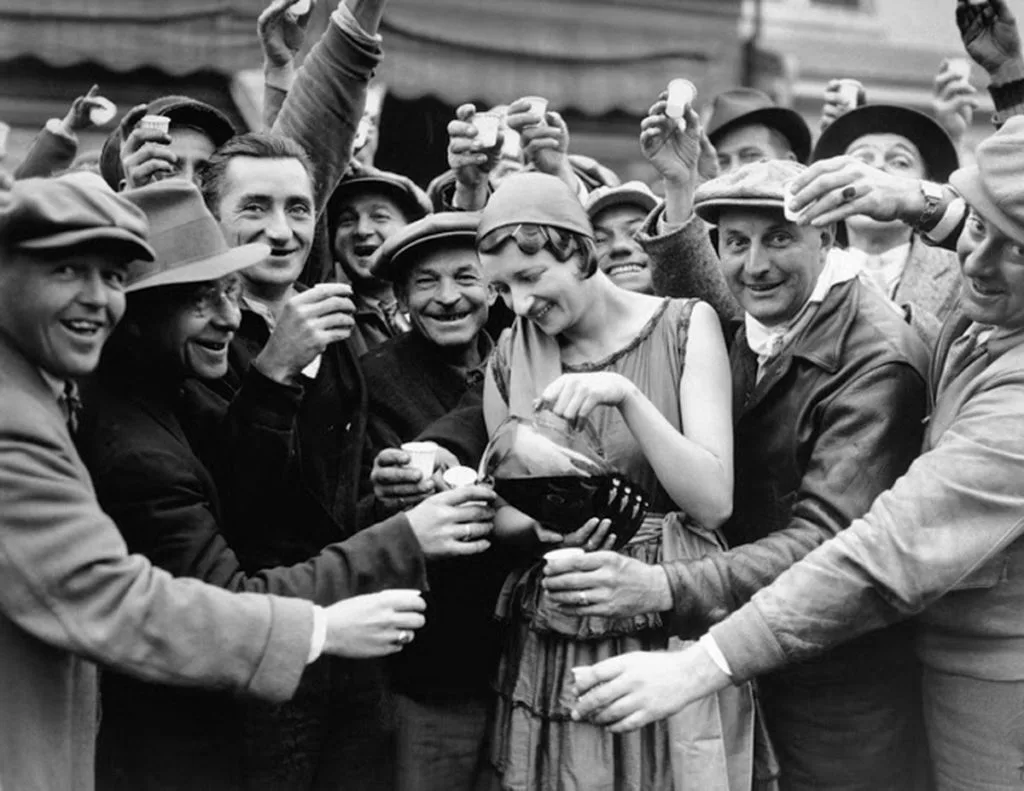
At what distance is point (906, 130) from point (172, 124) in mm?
2569

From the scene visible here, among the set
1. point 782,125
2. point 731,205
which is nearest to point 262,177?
point 731,205

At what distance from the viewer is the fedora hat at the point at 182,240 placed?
261cm

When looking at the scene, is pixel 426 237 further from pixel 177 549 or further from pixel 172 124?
pixel 177 549

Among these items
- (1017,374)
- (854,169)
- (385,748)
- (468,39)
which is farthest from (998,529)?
(468,39)

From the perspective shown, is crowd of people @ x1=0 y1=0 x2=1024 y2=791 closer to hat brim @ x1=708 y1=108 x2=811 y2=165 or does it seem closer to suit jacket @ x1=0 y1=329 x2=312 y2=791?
suit jacket @ x1=0 y1=329 x2=312 y2=791

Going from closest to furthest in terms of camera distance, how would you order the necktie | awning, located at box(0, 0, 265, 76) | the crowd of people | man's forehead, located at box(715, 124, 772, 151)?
1. the crowd of people
2. the necktie
3. man's forehead, located at box(715, 124, 772, 151)
4. awning, located at box(0, 0, 265, 76)

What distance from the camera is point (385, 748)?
10.4 ft

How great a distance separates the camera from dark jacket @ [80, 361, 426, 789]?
251 cm

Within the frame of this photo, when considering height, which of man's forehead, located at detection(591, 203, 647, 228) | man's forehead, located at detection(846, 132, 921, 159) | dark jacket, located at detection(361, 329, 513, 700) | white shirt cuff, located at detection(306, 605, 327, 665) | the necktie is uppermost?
man's forehead, located at detection(846, 132, 921, 159)

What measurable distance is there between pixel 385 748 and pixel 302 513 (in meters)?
0.67

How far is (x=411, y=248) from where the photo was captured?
139 inches

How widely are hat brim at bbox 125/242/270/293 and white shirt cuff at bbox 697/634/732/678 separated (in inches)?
50.0

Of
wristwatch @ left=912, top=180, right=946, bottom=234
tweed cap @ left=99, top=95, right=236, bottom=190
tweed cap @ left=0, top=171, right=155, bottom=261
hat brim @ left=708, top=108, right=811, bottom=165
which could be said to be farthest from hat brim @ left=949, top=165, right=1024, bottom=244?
hat brim @ left=708, top=108, right=811, bottom=165

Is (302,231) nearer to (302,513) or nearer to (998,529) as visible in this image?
(302,513)
